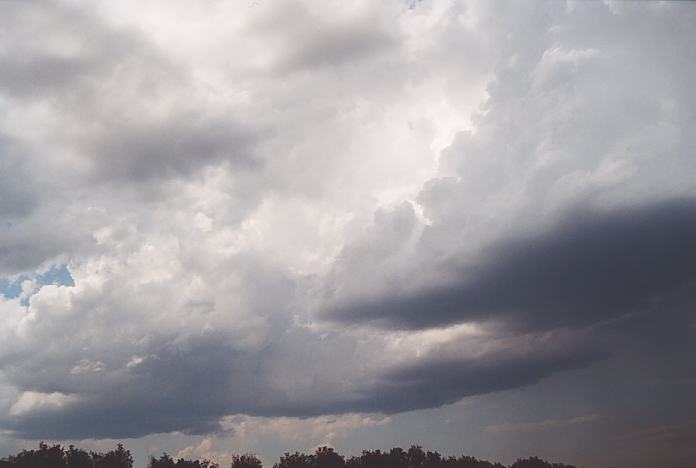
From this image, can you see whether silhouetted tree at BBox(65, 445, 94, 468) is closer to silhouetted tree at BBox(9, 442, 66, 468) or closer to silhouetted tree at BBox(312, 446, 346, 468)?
silhouetted tree at BBox(9, 442, 66, 468)

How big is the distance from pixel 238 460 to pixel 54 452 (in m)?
54.5

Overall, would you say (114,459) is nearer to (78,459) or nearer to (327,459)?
(78,459)

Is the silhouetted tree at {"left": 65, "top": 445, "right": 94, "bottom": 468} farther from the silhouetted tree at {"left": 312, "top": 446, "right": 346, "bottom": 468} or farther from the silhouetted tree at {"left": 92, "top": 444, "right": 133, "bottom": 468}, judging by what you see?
the silhouetted tree at {"left": 312, "top": 446, "right": 346, "bottom": 468}

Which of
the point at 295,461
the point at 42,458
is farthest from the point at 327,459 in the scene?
the point at 42,458

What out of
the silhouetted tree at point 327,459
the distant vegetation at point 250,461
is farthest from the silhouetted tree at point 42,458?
the silhouetted tree at point 327,459

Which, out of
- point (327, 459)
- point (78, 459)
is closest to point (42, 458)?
point (78, 459)

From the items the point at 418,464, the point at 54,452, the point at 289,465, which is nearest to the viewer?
the point at 54,452

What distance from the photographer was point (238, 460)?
17088 centimetres

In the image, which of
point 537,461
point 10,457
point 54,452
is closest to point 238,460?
point 54,452

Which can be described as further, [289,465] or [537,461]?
[537,461]

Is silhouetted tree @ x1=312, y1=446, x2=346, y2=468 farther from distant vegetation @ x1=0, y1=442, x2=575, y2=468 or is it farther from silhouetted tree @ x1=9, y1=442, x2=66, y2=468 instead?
silhouetted tree @ x1=9, y1=442, x2=66, y2=468

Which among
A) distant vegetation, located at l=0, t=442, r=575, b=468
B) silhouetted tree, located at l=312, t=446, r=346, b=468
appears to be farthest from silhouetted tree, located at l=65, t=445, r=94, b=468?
silhouetted tree, located at l=312, t=446, r=346, b=468

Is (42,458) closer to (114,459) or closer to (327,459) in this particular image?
(114,459)

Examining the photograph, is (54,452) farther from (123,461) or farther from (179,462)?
(179,462)
